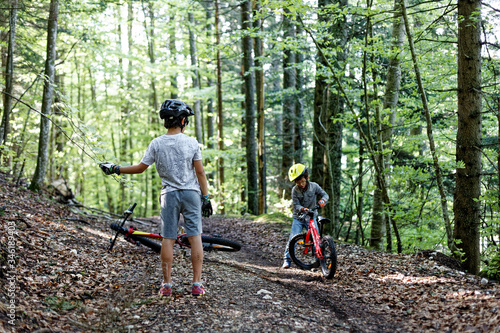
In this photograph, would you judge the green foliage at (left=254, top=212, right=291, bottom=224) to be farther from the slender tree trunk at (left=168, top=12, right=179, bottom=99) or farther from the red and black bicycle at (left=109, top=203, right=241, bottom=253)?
the slender tree trunk at (left=168, top=12, right=179, bottom=99)

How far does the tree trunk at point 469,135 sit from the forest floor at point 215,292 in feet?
2.33

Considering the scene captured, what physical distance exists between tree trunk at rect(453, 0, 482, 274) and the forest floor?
71 centimetres

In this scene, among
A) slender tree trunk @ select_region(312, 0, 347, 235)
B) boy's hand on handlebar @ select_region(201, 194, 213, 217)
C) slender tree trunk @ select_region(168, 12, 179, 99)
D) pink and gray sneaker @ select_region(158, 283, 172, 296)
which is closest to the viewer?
pink and gray sneaker @ select_region(158, 283, 172, 296)

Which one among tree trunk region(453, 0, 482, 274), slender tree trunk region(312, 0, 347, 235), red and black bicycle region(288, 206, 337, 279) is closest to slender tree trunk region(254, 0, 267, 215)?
slender tree trunk region(312, 0, 347, 235)

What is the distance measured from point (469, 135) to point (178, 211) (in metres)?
5.54

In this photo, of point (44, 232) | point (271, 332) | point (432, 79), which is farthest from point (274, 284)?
point (432, 79)

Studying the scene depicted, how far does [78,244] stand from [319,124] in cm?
729

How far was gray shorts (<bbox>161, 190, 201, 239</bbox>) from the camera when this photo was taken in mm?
4266

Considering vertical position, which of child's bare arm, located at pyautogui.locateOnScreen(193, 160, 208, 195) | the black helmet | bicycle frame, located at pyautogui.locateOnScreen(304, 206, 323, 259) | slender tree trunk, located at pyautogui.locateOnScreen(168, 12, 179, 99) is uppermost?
slender tree trunk, located at pyautogui.locateOnScreen(168, 12, 179, 99)

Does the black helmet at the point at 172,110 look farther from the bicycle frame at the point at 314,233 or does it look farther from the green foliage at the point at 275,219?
the green foliage at the point at 275,219

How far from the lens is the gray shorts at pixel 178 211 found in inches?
168

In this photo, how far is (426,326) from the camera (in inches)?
150

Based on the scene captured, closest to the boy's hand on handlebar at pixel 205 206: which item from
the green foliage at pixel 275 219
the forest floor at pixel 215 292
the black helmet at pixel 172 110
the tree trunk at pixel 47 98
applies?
the forest floor at pixel 215 292

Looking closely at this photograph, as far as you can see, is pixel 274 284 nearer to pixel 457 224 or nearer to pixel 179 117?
pixel 179 117
